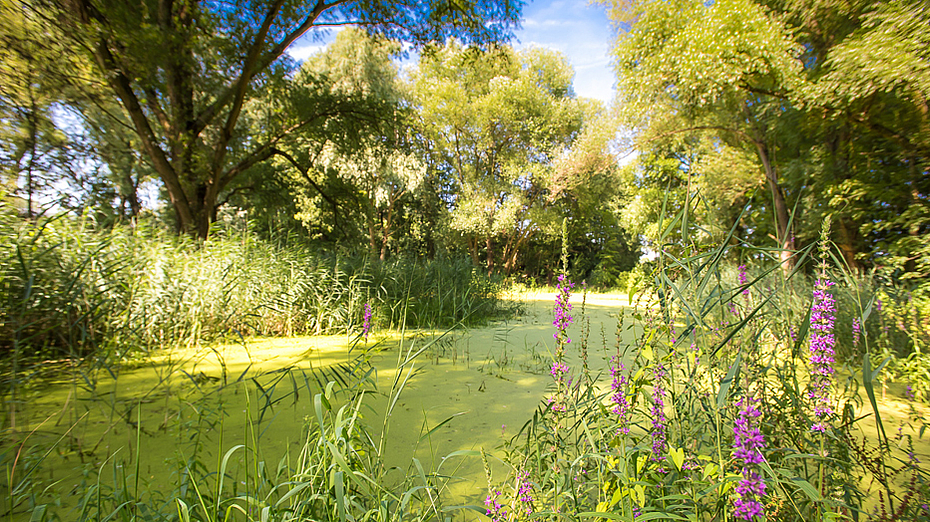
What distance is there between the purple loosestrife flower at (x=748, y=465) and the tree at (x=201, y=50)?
207 inches

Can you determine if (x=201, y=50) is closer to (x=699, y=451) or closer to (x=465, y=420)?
(x=465, y=420)

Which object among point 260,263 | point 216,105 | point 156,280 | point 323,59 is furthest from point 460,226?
point 156,280

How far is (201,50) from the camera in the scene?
15.3 ft

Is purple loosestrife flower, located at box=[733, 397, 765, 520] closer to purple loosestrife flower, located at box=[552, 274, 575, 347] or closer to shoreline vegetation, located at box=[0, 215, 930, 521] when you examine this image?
shoreline vegetation, located at box=[0, 215, 930, 521]

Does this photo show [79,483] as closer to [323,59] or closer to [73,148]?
[73,148]

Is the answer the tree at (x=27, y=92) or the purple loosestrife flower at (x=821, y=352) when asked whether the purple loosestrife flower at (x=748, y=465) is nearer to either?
the purple loosestrife flower at (x=821, y=352)

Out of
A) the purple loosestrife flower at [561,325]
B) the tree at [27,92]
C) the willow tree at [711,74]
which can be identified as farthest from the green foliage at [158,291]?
the willow tree at [711,74]

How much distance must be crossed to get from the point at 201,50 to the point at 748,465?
618 centimetres

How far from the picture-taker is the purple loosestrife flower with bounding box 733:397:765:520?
629 mm

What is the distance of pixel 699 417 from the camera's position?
1105mm

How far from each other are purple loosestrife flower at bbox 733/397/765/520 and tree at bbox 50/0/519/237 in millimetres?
5254

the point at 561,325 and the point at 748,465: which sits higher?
the point at 561,325

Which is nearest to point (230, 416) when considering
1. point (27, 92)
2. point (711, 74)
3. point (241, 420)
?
point (241, 420)

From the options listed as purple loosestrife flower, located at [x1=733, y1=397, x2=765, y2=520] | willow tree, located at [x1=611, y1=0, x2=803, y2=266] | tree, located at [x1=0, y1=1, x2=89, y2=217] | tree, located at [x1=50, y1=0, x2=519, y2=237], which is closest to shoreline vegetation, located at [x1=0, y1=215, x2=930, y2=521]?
purple loosestrife flower, located at [x1=733, y1=397, x2=765, y2=520]
